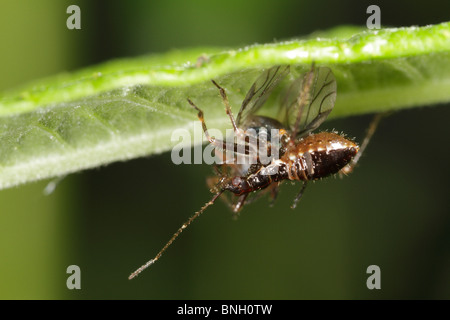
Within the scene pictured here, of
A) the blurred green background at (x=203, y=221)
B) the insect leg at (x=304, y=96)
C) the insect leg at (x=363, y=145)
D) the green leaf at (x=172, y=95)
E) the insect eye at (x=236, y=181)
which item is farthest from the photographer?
the blurred green background at (x=203, y=221)

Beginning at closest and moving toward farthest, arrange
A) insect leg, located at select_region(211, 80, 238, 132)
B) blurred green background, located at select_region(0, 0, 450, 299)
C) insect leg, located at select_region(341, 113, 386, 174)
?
1. insect leg, located at select_region(211, 80, 238, 132)
2. insect leg, located at select_region(341, 113, 386, 174)
3. blurred green background, located at select_region(0, 0, 450, 299)

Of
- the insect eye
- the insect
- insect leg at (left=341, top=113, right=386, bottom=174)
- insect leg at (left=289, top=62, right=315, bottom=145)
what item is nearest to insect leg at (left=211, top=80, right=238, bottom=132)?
the insect

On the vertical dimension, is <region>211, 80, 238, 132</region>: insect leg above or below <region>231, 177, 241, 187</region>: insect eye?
above

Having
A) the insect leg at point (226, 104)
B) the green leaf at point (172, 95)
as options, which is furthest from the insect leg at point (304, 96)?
the insect leg at point (226, 104)

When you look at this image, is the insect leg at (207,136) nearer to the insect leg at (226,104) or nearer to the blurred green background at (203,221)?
the insect leg at (226,104)

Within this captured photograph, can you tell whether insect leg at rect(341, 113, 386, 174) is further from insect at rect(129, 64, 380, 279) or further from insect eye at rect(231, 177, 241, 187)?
insect eye at rect(231, 177, 241, 187)

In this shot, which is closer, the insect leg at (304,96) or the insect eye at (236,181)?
the insect leg at (304,96)

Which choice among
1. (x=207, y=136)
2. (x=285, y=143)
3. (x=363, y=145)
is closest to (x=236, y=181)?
(x=285, y=143)
